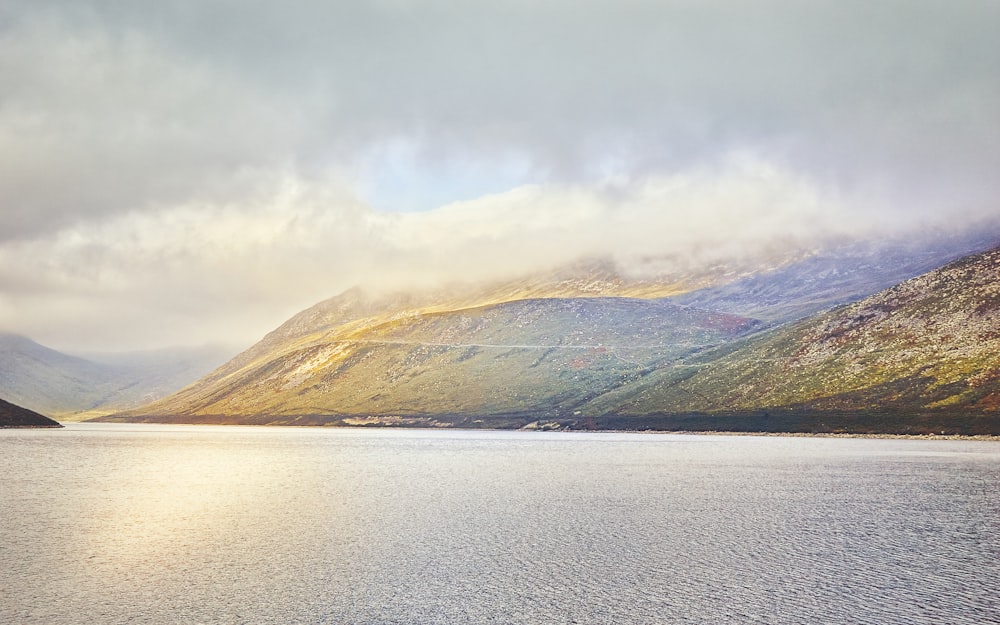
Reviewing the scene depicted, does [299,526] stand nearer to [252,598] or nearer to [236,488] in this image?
[252,598]

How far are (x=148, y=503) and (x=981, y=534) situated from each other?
46769 millimetres

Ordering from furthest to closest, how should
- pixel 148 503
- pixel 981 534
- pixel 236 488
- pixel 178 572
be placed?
pixel 236 488, pixel 148 503, pixel 981 534, pixel 178 572

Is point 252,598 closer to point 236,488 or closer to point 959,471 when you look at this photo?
point 236,488

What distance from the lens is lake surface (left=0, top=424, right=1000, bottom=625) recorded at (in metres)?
22.8

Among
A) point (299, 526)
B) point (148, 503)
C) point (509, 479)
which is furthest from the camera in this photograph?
point (509, 479)

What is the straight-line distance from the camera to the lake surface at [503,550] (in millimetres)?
22766

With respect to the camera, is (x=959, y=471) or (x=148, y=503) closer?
(x=148, y=503)

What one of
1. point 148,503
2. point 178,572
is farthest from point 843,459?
point 178,572

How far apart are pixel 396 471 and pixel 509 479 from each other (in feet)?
48.7

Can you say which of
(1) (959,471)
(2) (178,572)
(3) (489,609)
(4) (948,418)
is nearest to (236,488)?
(2) (178,572)

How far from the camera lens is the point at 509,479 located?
223ft

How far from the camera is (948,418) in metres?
163

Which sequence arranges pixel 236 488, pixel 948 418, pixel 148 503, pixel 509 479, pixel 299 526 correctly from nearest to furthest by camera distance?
pixel 299 526, pixel 148 503, pixel 236 488, pixel 509 479, pixel 948 418

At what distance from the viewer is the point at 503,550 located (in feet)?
106
